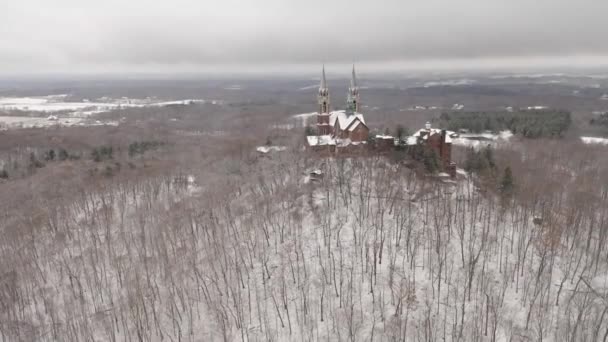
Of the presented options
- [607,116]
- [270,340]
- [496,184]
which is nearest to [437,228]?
[496,184]

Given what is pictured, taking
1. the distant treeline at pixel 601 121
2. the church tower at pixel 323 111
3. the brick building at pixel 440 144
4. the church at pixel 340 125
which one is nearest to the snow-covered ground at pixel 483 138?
the distant treeline at pixel 601 121

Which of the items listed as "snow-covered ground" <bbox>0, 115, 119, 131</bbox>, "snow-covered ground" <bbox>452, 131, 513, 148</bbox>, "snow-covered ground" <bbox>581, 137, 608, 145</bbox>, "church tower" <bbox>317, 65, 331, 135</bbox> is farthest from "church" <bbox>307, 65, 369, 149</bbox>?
"snow-covered ground" <bbox>0, 115, 119, 131</bbox>

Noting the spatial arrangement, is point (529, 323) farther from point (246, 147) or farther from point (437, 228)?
point (246, 147)

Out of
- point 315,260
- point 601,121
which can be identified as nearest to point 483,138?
point 601,121

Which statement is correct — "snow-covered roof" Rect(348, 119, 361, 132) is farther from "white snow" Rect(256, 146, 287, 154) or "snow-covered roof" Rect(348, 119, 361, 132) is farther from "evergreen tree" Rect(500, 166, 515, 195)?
"evergreen tree" Rect(500, 166, 515, 195)

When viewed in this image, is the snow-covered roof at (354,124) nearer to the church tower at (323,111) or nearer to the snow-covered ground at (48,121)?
the church tower at (323,111)
